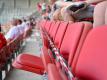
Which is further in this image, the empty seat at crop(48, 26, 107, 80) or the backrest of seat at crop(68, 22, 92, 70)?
the backrest of seat at crop(68, 22, 92, 70)

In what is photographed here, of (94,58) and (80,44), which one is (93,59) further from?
(80,44)

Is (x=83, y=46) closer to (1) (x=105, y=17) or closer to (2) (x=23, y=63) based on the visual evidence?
(1) (x=105, y=17)

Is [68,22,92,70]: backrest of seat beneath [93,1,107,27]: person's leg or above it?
beneath

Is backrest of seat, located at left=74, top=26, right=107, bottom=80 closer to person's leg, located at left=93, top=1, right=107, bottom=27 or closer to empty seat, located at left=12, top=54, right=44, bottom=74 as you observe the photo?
person's leg, located at left=93, top=1, right=107, bottom=27

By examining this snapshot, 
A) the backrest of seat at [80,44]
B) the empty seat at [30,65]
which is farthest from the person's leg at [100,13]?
the empty seat at [30,65]

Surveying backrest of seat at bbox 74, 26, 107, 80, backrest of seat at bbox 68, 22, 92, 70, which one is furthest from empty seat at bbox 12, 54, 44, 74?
backrest of seat at bbox 74, 26, 107, 80

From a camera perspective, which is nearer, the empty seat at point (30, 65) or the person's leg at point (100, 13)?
the person's leg at point (100, 13)

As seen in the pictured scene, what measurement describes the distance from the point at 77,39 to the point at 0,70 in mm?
1653

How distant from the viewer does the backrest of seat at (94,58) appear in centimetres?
86

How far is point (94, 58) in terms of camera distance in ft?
3.08

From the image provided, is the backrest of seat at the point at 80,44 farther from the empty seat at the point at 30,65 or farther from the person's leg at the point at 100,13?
the empty seat at the point at 30,65

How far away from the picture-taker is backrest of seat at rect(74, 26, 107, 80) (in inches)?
34.0

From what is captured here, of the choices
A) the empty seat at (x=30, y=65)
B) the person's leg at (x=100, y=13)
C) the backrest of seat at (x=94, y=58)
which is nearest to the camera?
the backrest of seat at (x=94, y=58)

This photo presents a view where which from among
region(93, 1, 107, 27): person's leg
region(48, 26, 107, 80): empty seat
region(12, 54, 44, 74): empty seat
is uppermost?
region(93, 1, 107, 27): person's leg
